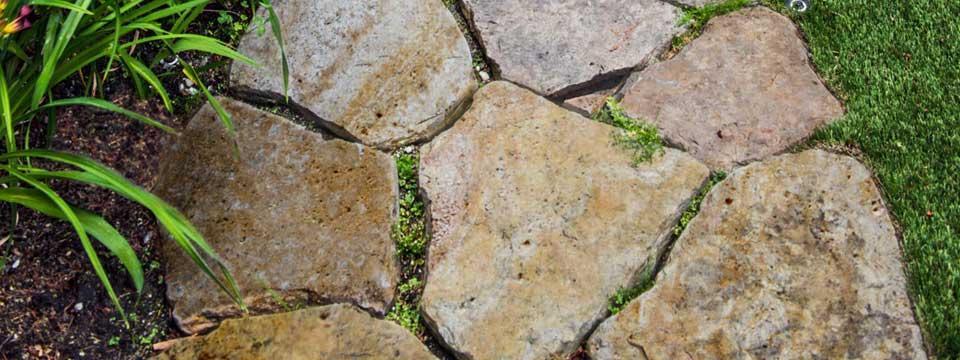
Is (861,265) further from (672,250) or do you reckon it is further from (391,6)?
(391,6)

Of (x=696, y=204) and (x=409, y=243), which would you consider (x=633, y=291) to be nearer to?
(x=696, y=204)

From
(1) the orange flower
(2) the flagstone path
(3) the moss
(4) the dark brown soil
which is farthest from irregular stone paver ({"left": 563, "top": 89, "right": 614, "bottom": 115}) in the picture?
(1) the orange flower

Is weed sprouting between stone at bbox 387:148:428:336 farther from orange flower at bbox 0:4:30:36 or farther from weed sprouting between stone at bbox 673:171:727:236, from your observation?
orange flower at bbox 0:4:30:36

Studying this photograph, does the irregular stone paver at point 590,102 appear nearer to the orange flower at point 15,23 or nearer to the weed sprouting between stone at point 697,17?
the weed sprouting between stone at point 697,17

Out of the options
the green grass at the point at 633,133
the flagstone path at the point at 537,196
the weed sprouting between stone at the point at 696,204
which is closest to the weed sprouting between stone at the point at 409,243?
the flagstone path at the point at 537,196

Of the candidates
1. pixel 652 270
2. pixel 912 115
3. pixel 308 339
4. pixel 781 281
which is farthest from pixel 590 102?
pixel 308 339
